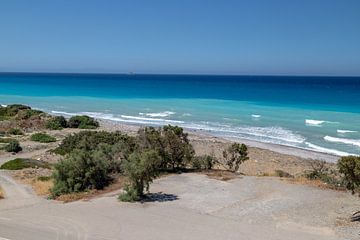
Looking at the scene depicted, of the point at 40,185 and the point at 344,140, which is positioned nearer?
the point at 40,185

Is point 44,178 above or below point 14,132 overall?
above

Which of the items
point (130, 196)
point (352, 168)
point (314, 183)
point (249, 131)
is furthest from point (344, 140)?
point (130, 196)

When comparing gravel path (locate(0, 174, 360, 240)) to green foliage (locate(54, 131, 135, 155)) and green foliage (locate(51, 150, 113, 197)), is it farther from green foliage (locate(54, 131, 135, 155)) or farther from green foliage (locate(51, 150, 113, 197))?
green foliage (locate(54, 131, 135, 155))

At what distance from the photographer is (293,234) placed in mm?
13461

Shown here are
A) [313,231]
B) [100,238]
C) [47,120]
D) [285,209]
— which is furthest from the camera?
[47,120]

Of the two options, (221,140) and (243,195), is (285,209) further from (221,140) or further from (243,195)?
(221,140)

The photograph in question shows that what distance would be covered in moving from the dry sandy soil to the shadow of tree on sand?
0.12ft

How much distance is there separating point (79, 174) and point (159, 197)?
3.81m

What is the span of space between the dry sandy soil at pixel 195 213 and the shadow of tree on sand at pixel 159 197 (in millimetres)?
37

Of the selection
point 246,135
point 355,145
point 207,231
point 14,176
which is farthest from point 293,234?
point 246,135

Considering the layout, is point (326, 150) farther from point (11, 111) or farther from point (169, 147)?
point (11, 111)

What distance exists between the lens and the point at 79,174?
1923cm

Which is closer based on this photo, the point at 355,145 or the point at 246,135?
the point at 355,145

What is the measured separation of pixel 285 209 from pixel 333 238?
114 inches
